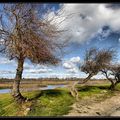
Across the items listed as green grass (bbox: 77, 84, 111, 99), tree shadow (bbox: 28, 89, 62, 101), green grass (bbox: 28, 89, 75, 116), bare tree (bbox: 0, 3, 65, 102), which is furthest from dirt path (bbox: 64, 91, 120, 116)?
bare tree (bbox: 0, 3, 65, 102)

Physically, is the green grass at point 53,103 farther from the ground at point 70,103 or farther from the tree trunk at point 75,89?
the tree trunk at point 75,89

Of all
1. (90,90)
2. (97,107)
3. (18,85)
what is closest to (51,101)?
(18,85)

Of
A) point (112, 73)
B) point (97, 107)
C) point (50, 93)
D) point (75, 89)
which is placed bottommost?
point (97, 107)

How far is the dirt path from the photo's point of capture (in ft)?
28.3

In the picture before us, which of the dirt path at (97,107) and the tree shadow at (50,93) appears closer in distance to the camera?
the dirt path at (97,107)

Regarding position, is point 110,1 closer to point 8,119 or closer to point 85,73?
point 85,73

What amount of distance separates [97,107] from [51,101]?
4.59 feet

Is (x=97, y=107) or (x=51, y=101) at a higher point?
(x=51, y=101)

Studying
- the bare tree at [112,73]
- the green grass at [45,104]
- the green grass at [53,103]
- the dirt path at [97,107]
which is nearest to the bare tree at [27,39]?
the green grass at [45,104]

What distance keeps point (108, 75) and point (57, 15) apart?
251cm

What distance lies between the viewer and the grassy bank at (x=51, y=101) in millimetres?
8906

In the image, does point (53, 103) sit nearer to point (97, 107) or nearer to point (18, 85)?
point (18, 85)

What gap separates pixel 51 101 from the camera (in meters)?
9.45

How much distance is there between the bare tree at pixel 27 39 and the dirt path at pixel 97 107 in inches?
58.7
